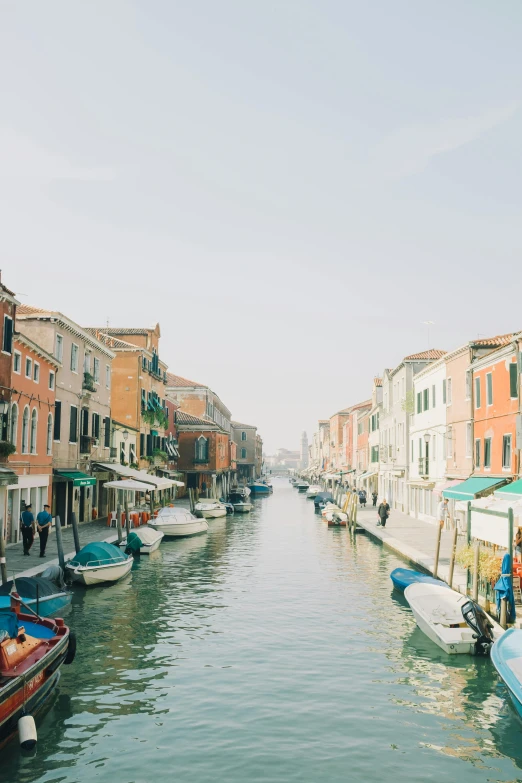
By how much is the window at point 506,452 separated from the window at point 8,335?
63.8 feet

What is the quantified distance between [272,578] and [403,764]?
1577cm

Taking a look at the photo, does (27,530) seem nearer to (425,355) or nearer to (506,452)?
(506,452)

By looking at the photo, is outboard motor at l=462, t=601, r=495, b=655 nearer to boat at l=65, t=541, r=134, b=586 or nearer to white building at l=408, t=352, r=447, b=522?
boat at l=65, t=541, r=134, b=586

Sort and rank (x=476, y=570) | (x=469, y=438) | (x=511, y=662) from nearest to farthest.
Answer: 1. (x=511, y=662)
2. (x=476, y=570)
3. (x=469, y=438)

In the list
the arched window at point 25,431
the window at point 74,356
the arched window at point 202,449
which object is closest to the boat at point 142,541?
the arched window at point 25,431

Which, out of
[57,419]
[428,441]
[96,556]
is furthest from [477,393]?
[57,419]

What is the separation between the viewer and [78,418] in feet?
123

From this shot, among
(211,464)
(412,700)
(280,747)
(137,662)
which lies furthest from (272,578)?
(211,464)

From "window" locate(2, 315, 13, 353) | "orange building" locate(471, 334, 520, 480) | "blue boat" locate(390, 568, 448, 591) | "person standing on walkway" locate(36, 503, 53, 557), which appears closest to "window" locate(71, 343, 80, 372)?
"window" locate(2, 315, 13, 353)

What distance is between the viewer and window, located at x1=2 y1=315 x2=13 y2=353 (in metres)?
25.6

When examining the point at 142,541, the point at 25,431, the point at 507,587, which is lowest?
the point at 142,541

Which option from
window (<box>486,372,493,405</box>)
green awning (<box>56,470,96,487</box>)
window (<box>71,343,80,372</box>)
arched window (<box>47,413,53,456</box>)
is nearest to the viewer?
window (<box>486,372,493,405</box>)

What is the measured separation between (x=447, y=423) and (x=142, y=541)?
56.2 ft

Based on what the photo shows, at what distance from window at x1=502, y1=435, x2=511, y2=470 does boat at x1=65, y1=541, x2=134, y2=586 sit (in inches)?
606
